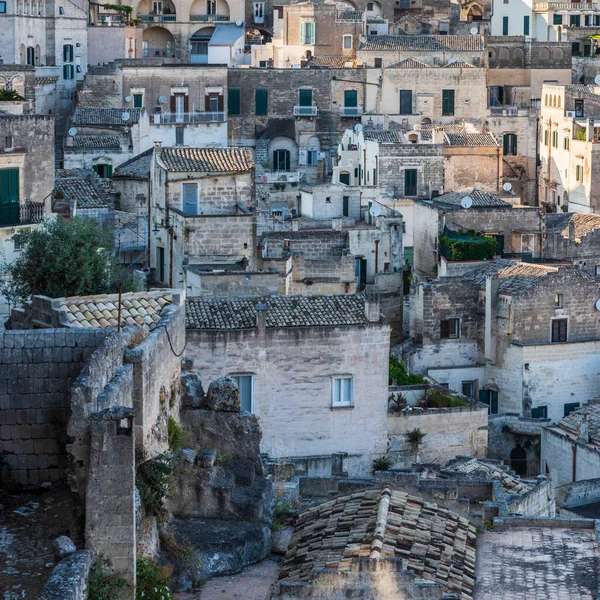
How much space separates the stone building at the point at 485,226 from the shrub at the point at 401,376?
320 inches

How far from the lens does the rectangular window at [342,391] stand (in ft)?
108

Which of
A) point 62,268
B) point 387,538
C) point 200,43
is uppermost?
point 200,43

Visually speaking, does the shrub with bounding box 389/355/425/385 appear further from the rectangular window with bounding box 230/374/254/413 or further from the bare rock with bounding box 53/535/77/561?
the bare rock with bounding box 53/535/77/561

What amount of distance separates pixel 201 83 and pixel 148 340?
4404cm

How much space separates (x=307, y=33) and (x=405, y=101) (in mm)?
6316

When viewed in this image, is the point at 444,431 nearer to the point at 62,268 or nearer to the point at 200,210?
the point at 200,210

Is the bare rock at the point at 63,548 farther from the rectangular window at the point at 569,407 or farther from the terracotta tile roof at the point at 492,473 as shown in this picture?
the rectangular window at the point at 569,407

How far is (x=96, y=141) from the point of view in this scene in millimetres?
53750

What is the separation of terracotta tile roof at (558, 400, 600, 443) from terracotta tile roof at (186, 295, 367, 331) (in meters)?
7.60

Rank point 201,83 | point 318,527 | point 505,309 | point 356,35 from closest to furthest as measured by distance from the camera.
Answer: point 318,527, point 505,309, point 201,83, point 356,35

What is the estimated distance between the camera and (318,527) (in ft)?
71.8

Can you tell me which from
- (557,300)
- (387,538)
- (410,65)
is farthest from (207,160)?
(410,65)

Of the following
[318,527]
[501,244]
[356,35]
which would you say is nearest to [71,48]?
[356,35]

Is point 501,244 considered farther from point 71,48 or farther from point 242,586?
point 242,586
